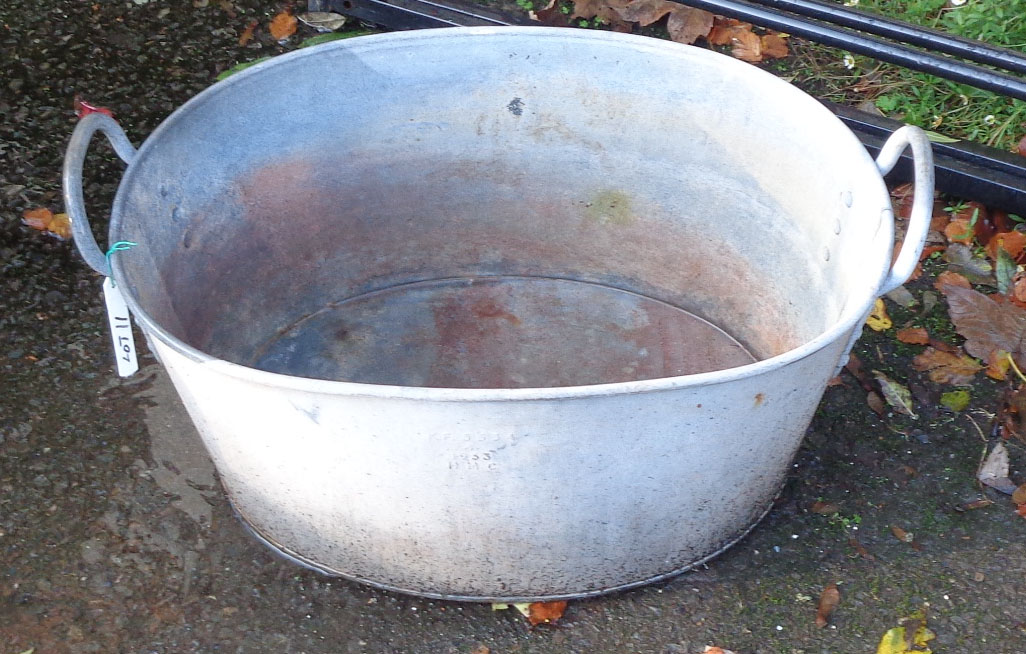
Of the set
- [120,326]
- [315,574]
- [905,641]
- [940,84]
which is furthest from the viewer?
[940,84]

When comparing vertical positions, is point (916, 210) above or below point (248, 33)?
above

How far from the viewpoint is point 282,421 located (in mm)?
1343

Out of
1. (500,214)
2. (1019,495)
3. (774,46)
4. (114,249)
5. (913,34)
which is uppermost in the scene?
(913,34)

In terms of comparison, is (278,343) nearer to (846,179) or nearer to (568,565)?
(568,565)

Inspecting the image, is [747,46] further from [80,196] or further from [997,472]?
[80,196]

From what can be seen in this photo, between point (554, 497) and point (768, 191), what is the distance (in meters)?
0.87

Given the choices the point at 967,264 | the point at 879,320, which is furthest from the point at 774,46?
the point at 879,320

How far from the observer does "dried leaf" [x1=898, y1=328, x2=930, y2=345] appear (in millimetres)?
2143

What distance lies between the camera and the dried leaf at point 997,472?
1863 millimetres

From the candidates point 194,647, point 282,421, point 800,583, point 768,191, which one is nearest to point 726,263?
point 768,191

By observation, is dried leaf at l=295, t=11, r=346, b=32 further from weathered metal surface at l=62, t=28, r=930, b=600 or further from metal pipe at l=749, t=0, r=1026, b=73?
metal pipe at l=749, t=0, r=1026, b=73

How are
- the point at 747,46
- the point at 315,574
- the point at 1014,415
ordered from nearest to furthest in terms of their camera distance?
1. the point at 315,574
2. the point at 1014,415
3. the point at 747,46

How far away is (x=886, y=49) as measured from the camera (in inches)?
81.4

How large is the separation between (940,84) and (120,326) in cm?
225
